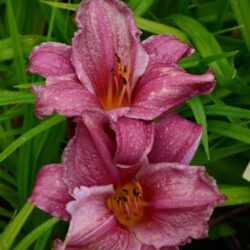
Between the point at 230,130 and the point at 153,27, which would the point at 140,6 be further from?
the point at 230,130

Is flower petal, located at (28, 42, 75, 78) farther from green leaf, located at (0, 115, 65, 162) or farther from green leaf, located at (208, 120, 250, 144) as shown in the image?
green leaf, located at (208, 120, 250, 144)

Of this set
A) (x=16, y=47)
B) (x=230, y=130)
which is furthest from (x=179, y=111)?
(x=16, y=47)

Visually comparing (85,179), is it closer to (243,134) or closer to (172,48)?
(172,48)

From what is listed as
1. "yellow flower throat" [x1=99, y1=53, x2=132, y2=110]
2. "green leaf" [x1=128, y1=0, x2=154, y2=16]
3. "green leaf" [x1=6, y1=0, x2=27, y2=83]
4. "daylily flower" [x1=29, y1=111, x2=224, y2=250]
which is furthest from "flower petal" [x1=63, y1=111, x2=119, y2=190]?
"green leaf" [x1=128, y1=0, x2=154, y2=16]

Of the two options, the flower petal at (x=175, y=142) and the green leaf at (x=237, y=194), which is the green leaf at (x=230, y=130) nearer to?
the green leaf at (x=237, y=194)

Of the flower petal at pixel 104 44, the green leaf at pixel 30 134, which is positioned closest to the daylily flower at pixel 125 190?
the flower petal at pixel 104 44

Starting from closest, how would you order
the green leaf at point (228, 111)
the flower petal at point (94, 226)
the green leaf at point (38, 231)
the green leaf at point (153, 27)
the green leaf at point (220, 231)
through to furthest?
the flower petal at point (94, 226), the green leaf at point (38, 231), the green leaf at point (228, 111), the green leaf at point (153, 27), the green leaf at point (220, 231)
